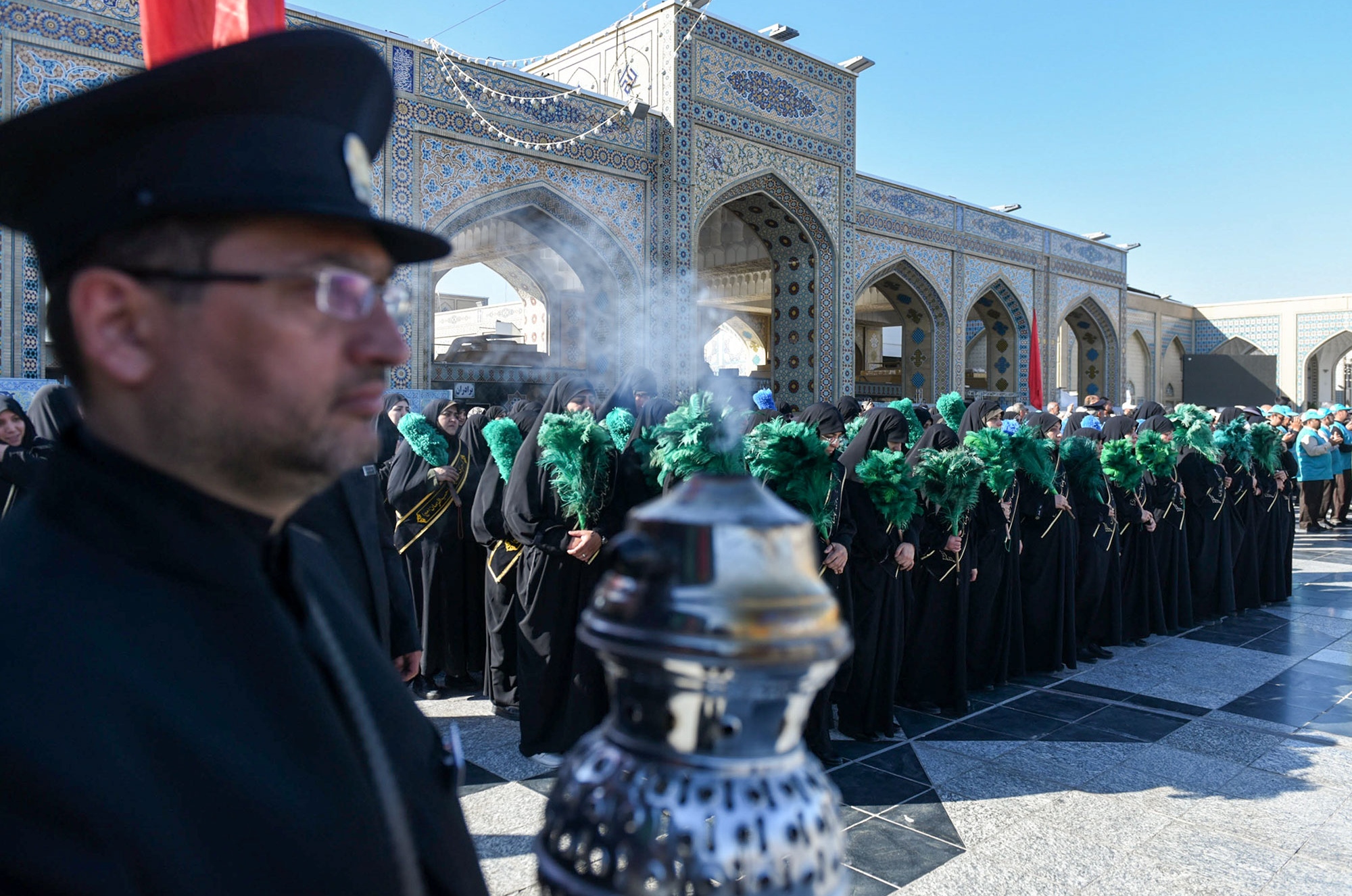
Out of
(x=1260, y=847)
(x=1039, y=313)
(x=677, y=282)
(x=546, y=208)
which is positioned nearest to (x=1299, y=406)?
(x=1039, y=313)

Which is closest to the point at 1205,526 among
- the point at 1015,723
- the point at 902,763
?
the point at 1015,723

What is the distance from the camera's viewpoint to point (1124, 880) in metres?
3.00

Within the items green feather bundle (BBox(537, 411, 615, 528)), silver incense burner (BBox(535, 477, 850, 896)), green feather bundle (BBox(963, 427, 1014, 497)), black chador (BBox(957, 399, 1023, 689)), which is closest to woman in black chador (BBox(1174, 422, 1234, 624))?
black chador (BBox(957, 399, 1023, 689))

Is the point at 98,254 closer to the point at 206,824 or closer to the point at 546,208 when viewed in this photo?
the point at 206,824

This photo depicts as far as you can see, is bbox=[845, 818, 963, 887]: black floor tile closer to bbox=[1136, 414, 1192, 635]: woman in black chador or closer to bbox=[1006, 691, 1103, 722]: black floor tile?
bbox=[1006, 691, 1103, 722]: black floor tile

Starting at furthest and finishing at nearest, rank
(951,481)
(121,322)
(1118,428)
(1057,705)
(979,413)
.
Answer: (1118,428) < (979,413) < (1057,705) < (951,481) < (121,322)

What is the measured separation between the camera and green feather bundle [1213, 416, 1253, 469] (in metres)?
7.76

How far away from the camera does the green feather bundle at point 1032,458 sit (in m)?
5.48

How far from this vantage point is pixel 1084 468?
613cm

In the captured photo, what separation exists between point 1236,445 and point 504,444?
633 centimetres

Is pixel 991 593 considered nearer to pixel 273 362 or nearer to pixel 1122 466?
pixel 1122 466

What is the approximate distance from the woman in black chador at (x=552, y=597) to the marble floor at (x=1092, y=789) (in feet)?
0.71

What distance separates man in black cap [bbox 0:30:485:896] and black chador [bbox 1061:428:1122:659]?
19.6ft

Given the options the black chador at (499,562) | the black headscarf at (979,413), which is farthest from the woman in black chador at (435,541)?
the black headscarf at (979,413)
